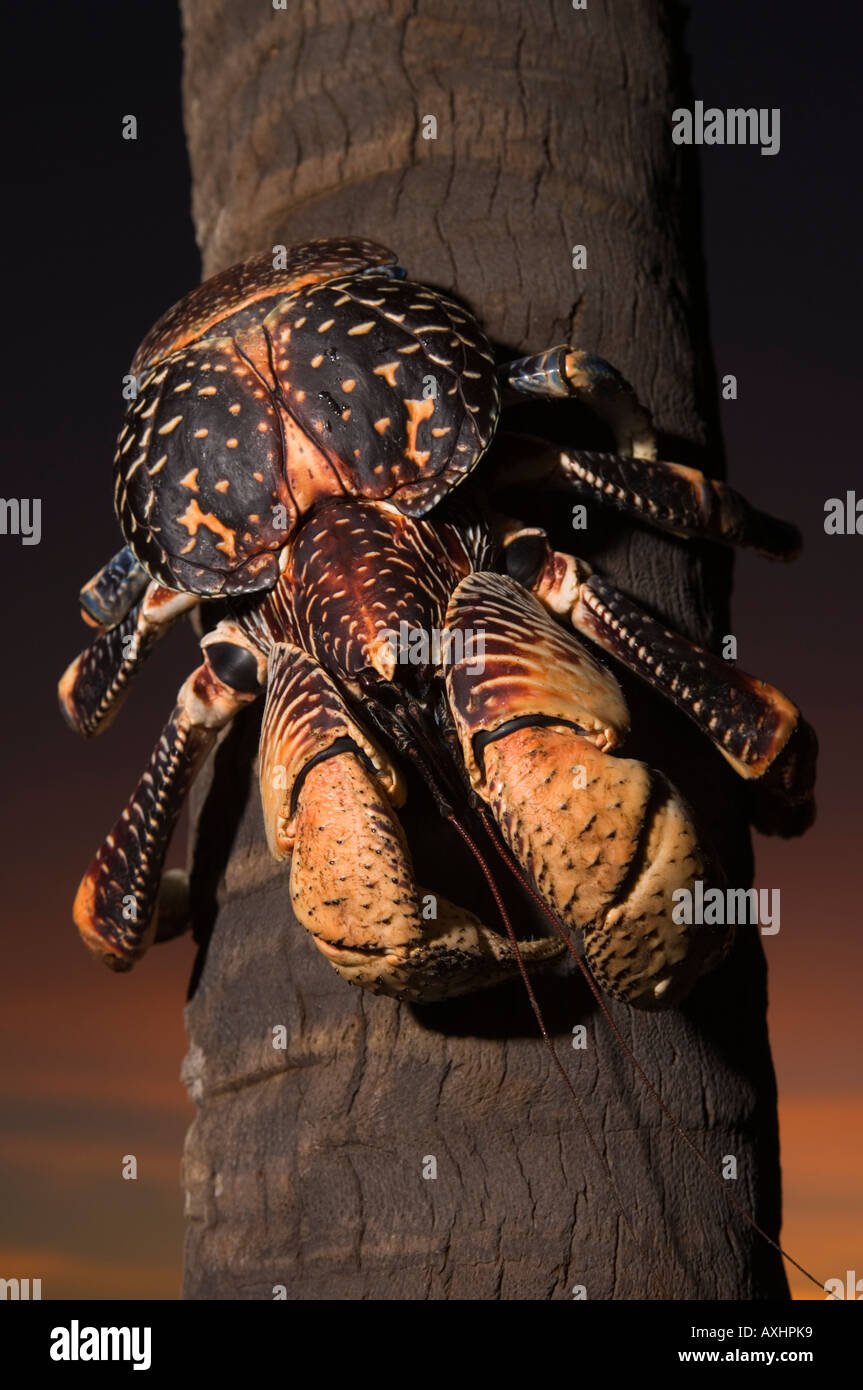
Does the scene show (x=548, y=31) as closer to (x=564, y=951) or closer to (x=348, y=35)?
(x=348, y=35)

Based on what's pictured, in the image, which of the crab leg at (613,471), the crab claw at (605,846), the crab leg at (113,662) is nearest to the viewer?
the crab claw at (605,846)

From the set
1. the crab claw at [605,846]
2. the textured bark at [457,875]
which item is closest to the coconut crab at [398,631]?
the crab claw at [605,846]

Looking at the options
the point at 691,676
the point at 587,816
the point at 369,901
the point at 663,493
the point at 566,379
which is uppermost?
the point at 566,379

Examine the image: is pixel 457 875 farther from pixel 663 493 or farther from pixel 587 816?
pixel 663 493

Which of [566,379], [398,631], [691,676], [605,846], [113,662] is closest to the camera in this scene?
[605,846]

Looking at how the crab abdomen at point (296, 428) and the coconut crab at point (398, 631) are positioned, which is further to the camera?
the crab abdomen at point (296, 428)

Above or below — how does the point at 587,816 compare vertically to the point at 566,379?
below

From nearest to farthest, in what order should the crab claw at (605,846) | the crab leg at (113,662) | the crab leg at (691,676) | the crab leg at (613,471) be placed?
the crab claw at (605,846) < the crab leg at (691,676) < the crab leg at (613,471) < the crab leg at (113,662)

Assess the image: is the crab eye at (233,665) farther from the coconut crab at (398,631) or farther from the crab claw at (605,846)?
the crab claw at (605,846)

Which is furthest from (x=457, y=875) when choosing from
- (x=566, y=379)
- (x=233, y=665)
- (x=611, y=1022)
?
(x=566, y=379)
